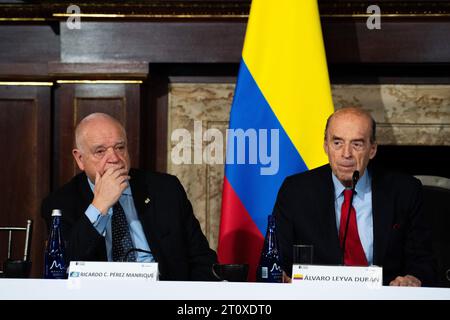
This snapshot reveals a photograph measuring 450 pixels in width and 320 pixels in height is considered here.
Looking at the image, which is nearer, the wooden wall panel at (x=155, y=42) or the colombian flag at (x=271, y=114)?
the colombian flag at (x=271, y=114)

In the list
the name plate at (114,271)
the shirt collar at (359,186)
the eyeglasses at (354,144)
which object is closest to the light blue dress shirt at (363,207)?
the shirt collar at (359,186)

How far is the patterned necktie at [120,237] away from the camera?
3.08 metres

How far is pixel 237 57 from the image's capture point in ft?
15.6

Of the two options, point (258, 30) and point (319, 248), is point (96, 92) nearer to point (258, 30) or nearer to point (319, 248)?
point (258, 30)

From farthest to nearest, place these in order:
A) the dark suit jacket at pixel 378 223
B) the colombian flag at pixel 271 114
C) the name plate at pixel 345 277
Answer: the colombian flag at pixel 271 114
the dark suit jacket at pixel 378 223
the name plate at pixel 345 277

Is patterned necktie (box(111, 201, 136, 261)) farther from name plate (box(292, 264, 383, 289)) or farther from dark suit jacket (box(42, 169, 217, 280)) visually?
name plate (box(292, 264, 383, 289))

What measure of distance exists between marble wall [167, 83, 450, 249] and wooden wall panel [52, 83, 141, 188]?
260 millimetres

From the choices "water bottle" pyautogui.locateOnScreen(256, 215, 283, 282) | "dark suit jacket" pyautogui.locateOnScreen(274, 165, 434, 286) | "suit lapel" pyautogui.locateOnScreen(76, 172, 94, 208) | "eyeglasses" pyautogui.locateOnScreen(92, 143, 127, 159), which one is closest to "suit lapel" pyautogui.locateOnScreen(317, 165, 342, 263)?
"dark suit jacket" pyautogui.locateOnScreen(274, 165, 434, 286)

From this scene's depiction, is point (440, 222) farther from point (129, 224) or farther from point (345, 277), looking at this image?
point (345, 277)

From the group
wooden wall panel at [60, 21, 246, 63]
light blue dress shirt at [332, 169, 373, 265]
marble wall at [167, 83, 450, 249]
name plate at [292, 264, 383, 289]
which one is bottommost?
name plate at [292, 264, 383, 289]

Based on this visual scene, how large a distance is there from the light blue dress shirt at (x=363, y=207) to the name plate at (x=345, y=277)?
981mm

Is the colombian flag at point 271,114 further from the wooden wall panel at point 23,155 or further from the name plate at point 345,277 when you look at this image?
the name plate at point 345,277

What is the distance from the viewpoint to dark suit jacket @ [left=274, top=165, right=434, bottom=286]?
308 centimetres

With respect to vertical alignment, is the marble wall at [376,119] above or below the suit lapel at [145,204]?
above
